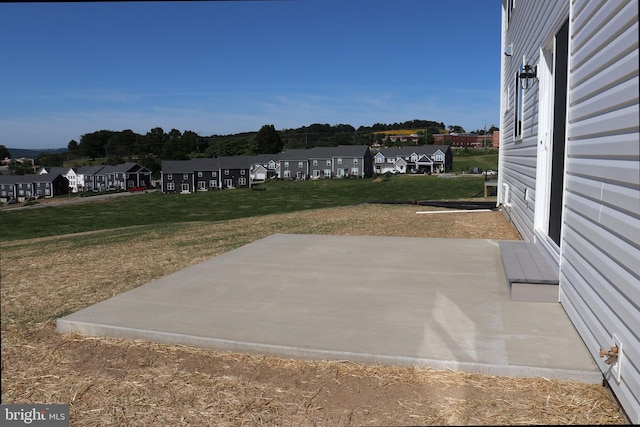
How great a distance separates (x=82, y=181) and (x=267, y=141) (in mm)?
33985

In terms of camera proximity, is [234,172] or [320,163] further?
[320,163]

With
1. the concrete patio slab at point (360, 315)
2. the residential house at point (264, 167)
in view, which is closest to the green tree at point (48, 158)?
the concrete patio slab at point (360, 315)

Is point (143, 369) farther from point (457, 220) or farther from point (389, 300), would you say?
point (457, 220)

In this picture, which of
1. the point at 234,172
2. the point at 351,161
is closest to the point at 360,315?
the point at 234,172

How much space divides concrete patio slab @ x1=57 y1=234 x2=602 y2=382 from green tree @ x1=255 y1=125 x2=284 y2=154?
7294 centimetres

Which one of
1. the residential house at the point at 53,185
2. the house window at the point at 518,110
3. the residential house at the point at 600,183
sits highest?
the house window at the point at 518,110

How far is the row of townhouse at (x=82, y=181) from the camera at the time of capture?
3334 cm

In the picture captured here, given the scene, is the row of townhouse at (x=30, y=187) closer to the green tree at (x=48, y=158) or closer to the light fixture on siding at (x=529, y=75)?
the green tree at (x=48, y=158)

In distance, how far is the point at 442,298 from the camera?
156 inches

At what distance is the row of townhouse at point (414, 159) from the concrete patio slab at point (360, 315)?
5890 cm

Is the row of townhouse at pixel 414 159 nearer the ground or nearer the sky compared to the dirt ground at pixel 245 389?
nearer the sky

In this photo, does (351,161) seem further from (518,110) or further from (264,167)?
(518,110)

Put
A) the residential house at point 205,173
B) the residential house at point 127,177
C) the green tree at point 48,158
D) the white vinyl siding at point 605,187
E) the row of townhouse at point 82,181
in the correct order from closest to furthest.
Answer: the white vinyl siding at point 605,187 → the green tree at point 48,158 → the row of townhouse at point 82,181 → the residential house at point 127,177 → the residential house at point 205,173

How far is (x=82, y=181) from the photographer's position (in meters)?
48.7
